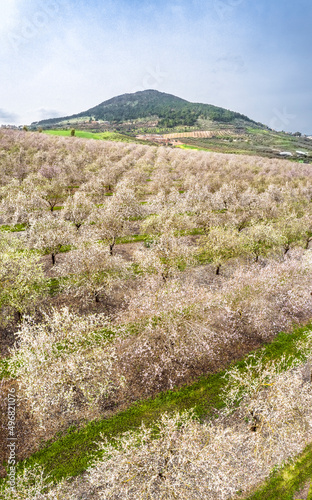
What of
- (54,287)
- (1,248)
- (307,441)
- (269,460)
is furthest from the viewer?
(54,287)

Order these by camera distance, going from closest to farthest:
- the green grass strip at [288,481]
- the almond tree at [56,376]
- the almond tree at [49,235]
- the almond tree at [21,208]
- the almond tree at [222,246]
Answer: the green grass strip at [288,481] < the almond tree at [56,376] < the almond tree at [49,235] < the almond tree at [222,246] < the almond tree at [21,208]

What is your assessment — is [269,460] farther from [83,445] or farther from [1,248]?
[1,248]

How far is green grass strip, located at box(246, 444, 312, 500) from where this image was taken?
49.7 ft

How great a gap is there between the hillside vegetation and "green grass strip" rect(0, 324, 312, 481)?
0.71ft

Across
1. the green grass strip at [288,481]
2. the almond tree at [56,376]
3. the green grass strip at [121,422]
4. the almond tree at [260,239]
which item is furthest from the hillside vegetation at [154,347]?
the green grass strip at [288,481]

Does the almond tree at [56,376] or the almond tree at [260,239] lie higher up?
the almond tree at [260,239]

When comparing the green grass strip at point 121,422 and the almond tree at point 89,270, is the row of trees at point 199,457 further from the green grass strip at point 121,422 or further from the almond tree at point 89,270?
the almond tree at point 89,270

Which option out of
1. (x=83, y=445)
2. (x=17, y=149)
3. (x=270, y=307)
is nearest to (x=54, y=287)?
(x=83, y=445)

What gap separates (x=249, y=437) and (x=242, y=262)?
2702cm

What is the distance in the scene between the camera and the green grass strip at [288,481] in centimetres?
1516

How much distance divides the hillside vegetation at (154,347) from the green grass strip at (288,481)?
491 millimetres

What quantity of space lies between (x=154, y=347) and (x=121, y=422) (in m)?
6.07

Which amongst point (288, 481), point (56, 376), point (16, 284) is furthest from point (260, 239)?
point (16, 284)

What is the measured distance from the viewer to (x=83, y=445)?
1683 cm
